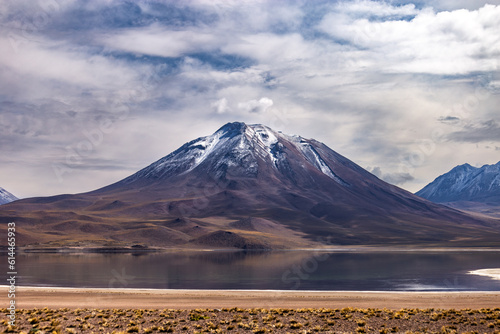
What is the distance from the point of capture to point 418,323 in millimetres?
36250

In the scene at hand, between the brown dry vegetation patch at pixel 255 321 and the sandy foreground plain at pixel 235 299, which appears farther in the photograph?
the sandy foreground plain at pixel 235 299

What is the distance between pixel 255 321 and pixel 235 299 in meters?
17.4

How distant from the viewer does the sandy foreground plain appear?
159ft

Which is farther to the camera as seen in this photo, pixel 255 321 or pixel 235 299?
pixel 235 299

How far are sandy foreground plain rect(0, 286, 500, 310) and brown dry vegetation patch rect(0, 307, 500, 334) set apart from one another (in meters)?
6.95

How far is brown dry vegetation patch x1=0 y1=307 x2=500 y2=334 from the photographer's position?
114ft

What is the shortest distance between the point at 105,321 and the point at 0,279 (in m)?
50.0

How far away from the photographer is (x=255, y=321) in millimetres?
37188

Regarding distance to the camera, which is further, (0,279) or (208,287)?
(0,279)

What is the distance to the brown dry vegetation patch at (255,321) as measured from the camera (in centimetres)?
3462

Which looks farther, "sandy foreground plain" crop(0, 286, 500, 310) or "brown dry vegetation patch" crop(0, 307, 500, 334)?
"sandy foreground plain" crop(0, 286, 500, 310)

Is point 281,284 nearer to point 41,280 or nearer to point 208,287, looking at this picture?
point 208,287

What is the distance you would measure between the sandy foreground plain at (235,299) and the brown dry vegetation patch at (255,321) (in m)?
6.95

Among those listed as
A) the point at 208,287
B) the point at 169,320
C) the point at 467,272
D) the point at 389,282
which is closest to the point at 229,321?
the point at 169,320
